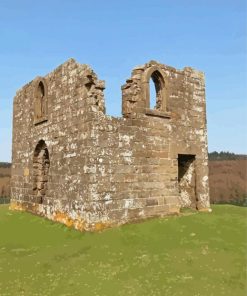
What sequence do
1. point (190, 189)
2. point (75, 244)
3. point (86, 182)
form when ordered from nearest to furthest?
point (75, 244) < point (86, 182) < point (190, 189)

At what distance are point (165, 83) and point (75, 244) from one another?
5.55 metres

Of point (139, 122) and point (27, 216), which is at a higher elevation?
point (139, 122)

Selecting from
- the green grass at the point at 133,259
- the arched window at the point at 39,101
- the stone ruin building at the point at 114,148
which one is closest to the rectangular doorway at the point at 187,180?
the stone ruin building at the point at 114,148

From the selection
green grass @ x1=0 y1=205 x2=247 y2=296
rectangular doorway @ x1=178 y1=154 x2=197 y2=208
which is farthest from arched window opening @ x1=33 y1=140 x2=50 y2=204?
rectangular doorway @ x1=178 y1=154 x2=197 y2=208

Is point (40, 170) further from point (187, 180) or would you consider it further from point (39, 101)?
point (187, 180)

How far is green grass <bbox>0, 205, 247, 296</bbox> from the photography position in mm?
5465

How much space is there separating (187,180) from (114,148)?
3.50 meters

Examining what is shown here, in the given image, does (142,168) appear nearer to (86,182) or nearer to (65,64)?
(86,182)

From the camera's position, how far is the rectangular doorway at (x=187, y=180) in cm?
1112

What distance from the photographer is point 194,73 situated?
457 inches

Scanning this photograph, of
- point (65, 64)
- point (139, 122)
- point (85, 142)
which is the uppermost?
point (65, 64)

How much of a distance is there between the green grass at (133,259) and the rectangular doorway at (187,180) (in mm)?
1192

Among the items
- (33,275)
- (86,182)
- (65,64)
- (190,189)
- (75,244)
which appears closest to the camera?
(33,275)

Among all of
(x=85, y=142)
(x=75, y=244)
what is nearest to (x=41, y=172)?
(x=85, y=142)
